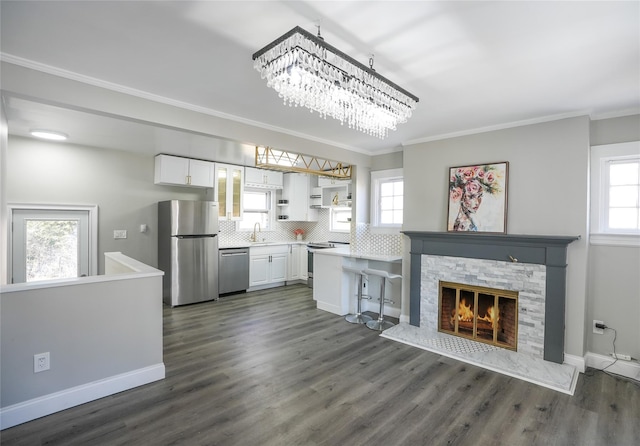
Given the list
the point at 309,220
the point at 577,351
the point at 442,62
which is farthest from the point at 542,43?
the point at 309,220

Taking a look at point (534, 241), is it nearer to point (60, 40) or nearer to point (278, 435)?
point (278, 435)

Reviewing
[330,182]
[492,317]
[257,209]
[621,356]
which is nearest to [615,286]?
[621,356]

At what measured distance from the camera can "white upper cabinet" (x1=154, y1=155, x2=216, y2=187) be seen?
4.96 m

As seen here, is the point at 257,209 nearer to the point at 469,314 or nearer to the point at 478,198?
the point at 478,198

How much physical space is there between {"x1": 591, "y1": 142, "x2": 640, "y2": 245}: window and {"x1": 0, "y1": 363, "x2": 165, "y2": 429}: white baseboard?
4342 millimetres

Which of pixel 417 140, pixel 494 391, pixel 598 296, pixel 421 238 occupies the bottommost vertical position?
pixel 494 391

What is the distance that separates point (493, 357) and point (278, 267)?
4111mm

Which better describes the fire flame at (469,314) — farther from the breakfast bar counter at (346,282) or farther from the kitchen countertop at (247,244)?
the kitchen countertop at (247,244)

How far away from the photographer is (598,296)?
3.04m

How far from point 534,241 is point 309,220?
14.5 ft

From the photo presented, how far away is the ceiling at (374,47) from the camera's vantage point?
1.58 metres

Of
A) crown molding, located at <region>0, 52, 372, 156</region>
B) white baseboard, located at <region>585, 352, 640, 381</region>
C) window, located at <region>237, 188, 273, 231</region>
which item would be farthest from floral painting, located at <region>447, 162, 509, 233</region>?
window, located at <region>237, 188, 273, 231</region>

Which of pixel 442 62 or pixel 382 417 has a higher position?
pixel 442 62

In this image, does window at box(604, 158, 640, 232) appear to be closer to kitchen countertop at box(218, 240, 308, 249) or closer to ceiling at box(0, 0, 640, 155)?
ceiling at box(0, 0, 640, 155)
